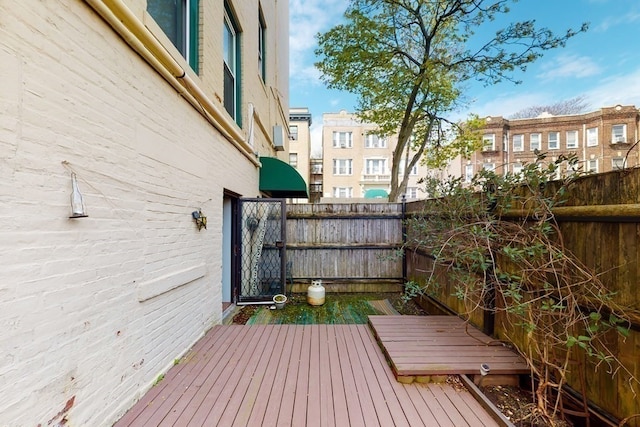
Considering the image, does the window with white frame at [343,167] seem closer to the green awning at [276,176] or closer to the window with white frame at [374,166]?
the window with white frame at [374,166]

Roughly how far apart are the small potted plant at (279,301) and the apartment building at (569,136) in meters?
19.7

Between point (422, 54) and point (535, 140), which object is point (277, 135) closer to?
point (422, 54)

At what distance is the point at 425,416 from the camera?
2246 mm

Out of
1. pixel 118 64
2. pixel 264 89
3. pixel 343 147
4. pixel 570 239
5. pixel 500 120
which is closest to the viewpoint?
pixel 118 64

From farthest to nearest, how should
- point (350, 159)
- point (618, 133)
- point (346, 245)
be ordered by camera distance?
1. point (350, 159)
2. point (618, 133)
3. point (346, 245)

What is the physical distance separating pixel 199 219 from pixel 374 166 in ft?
78.2

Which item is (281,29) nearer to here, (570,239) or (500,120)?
(570,239)

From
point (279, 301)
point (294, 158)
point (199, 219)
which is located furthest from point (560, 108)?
point (199, 219)

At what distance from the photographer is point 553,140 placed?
23.0 m

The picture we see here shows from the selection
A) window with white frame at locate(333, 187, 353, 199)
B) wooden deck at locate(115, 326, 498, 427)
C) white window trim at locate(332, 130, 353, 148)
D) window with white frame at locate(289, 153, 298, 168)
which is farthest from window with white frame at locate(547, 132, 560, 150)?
wooden deck at locate(115, 326, 498, 427)

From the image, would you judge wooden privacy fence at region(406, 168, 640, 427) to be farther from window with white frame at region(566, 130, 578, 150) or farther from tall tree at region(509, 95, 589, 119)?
tall tree at region(509, 95, 589, 119)

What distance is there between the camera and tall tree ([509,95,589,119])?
2392cm

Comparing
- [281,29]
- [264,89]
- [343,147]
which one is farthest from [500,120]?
[264,89]

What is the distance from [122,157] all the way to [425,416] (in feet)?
10.7
